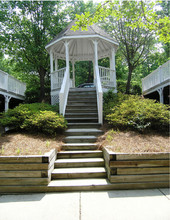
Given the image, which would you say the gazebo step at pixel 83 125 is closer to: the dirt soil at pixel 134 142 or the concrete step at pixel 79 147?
the dirt soil at pixel 134 142

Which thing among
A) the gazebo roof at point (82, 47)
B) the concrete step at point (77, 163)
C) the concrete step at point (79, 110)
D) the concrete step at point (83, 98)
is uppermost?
the gazebo roof at point (82, 47)

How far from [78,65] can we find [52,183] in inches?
680

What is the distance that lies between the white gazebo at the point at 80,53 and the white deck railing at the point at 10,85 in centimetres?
254

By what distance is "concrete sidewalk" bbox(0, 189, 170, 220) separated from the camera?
2.47 m

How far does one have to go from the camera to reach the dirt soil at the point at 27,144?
12.4 feet

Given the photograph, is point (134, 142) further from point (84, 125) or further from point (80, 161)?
point (84, 125)

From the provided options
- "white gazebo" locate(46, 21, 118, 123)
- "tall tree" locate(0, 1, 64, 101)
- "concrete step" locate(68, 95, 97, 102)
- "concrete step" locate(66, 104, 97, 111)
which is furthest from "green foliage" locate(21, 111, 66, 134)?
"tall tree" locate(0, 1, 64, 101)

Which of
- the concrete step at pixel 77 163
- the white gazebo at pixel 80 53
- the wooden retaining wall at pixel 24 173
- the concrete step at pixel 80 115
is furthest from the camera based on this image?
the white gazebo at pixel 80 53

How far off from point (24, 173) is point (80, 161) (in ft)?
4.32

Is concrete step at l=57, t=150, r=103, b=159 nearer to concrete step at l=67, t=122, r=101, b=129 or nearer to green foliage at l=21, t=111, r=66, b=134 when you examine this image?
green foliage at l=21, t=111, r=66, b=134

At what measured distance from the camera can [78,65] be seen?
19219 millimetres

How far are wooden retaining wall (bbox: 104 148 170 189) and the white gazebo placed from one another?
3.02 m

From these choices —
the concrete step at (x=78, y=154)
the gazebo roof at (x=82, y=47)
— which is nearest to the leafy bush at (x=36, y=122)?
the concrete step at (x=78, y=154)

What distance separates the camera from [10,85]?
9.78 metres
